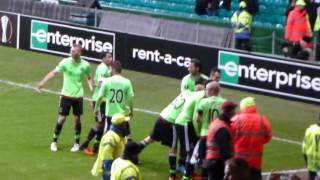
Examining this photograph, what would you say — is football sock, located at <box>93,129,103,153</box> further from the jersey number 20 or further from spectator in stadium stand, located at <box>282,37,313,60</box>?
spectator in stadium stand, located at <box>282,37,313,60</box>

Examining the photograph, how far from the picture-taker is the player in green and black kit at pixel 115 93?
19844 mm

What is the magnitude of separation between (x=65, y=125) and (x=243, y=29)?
8.59 meters

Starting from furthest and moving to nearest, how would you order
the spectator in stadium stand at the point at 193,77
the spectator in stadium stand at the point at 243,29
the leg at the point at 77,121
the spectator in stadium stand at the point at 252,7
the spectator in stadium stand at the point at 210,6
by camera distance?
the spectator in stadium stand at the point at 210,6 → the spectator in stadium stand at the point at 252,7 → the spectator in stadium stand at the point at 243,29 → the leg at the point at 77,121 → the spectator in stadium stand at the point at 193,77

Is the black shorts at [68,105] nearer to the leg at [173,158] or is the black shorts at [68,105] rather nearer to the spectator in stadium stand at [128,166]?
the leg at [173,158]

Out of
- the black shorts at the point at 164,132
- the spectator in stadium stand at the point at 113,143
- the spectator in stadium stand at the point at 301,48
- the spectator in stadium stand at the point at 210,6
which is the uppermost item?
the spectator in stadium stand at the point at 210,6

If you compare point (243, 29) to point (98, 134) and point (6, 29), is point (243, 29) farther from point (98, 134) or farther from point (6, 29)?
point (98, 134)

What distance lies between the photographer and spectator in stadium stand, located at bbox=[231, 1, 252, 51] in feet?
99.5

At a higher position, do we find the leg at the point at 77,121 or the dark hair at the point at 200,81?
the dark hair at the point at 200,81

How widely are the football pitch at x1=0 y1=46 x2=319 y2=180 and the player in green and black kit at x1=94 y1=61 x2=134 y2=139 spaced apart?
51.1 inches

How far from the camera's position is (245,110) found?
17.0 m

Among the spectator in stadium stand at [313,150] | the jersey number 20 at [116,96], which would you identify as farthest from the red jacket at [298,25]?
the spectator in stadium stand at [313,150]

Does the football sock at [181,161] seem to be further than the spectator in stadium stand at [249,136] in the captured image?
Yes

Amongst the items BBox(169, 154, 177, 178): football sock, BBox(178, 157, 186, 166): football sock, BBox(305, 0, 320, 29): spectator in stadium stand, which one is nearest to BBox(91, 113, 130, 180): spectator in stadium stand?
BBox(169, 154, 177, 178): football sock

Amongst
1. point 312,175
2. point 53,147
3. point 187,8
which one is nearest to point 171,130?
point 312,175
